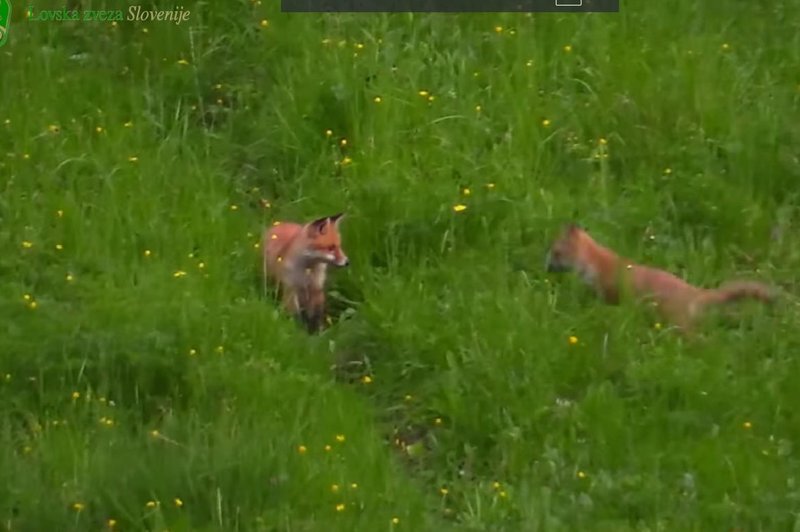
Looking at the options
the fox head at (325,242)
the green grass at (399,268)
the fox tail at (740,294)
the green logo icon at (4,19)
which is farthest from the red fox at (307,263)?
the green logo icon at (4,19)

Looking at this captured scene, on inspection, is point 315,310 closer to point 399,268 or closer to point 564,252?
point 399,268

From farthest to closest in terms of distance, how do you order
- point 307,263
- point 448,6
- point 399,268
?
1. point 448,6
2. point 399,268
3. point 307,263

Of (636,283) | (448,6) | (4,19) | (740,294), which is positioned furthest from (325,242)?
(4,19)

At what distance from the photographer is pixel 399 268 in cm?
852

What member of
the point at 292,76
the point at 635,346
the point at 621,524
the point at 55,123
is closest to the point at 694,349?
the point at 635,346

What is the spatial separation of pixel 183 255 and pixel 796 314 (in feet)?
10.9

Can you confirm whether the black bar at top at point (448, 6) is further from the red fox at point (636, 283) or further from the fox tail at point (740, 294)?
the fox tail at point (740, 294)

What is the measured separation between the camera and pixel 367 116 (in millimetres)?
9547

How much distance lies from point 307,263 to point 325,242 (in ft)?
0.52

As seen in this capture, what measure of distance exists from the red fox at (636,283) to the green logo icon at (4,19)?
4196 mm

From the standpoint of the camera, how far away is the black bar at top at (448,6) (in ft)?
34.8

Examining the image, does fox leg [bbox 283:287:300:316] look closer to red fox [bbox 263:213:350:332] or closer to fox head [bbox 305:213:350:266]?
red fox [bbox 263:213:350:332]

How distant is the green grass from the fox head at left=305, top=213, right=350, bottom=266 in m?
0.21

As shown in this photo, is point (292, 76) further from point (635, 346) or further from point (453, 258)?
point (635, 346)
